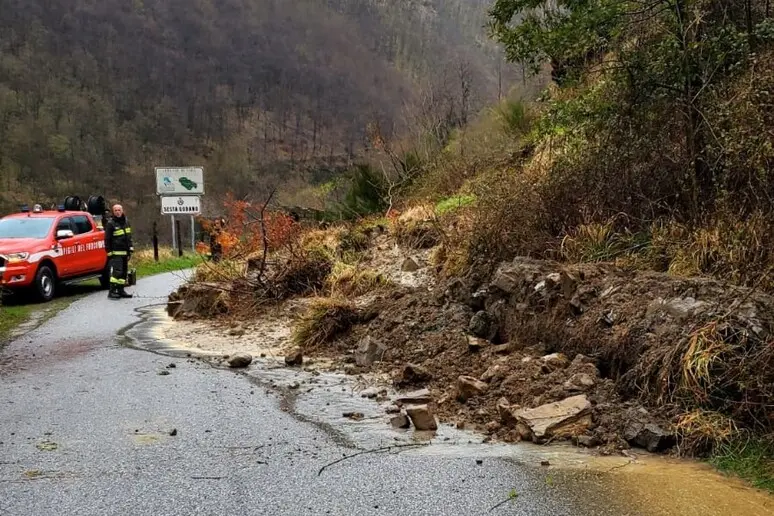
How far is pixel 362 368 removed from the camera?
7.20 m

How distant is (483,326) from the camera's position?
23.6 feet

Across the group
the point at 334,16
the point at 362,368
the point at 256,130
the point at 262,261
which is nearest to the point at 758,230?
the point at 362,368

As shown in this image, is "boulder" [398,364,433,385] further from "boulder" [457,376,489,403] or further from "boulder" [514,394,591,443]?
"boulder" [514,394,591,443]

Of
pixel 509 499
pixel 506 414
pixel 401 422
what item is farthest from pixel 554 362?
pixel 509 499

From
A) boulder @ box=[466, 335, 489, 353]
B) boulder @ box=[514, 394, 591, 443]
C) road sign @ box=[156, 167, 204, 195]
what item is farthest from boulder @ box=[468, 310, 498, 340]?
road sign @ box=[156, 167, 204, 195]

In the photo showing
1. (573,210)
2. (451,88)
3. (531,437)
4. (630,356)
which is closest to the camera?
(531,437)

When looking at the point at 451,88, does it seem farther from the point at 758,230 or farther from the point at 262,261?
the point at 758,230

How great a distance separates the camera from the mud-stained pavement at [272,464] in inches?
150

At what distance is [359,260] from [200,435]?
6.74 m

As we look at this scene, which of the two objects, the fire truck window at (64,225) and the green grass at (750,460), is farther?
the fire truck window at (64,225)

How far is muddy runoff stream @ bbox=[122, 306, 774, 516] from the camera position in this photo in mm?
3766

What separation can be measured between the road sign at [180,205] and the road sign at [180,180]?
595mm

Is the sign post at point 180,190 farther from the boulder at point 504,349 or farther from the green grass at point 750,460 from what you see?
the green grass at point 750,460

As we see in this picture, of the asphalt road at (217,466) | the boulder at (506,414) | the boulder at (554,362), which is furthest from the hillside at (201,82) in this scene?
the boulder at (506,414)
